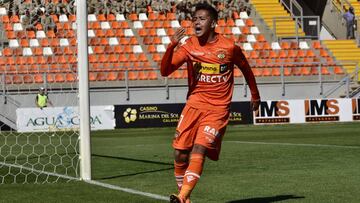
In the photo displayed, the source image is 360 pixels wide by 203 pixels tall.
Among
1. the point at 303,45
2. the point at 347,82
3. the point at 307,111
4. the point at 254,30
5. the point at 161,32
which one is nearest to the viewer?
the point at 307,111

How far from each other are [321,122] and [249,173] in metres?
20.1

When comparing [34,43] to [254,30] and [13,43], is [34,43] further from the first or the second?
[254,30]

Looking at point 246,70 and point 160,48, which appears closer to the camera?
point 246,70

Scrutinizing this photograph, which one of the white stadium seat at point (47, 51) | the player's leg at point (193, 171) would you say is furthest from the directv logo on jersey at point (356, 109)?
the player's leg at point (193, 171)

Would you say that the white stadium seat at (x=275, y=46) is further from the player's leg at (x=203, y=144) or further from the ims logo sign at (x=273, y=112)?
the player's leg at (x=203, y=144)

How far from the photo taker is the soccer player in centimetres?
769

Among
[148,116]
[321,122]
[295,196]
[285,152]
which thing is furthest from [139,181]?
[321,122]

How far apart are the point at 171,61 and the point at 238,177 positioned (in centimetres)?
345

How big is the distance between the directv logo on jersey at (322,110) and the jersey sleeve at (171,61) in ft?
77.1

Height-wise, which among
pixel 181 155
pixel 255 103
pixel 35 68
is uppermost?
pixel 35 68

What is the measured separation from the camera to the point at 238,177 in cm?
1088

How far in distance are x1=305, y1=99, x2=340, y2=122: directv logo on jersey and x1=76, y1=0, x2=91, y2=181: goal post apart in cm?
2084

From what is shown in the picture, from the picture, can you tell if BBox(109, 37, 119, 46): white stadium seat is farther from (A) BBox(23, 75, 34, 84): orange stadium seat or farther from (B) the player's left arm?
(B) the player's left arm

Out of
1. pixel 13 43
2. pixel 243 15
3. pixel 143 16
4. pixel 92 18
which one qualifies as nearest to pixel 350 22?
pixel 243 15
